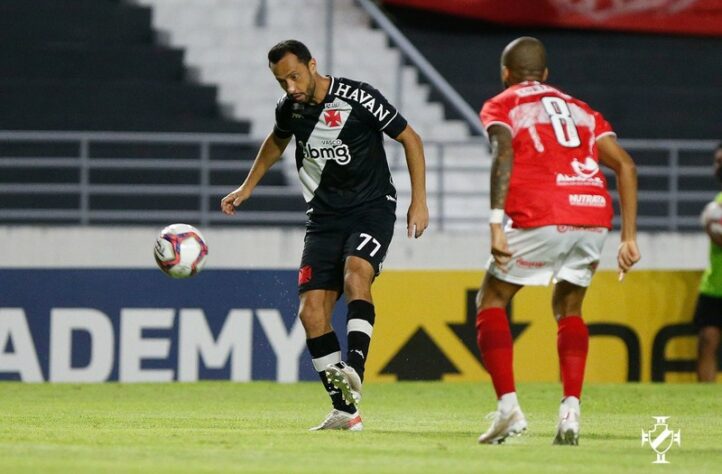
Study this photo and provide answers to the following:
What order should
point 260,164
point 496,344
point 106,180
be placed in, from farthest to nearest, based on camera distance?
point 106,180, point 260,164, point 496,344

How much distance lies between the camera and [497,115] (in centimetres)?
735

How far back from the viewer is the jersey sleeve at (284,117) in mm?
8680

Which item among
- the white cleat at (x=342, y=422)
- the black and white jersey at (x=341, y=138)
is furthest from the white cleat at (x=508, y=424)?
the black and white jersey at (x=341, y=138)

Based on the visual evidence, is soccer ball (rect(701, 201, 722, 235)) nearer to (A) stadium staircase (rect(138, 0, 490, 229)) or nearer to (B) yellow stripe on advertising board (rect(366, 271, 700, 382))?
(B) yellow stripe on advertising board (rect(366, 271, 700, 382))

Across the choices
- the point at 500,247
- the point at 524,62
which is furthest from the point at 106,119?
the point at 500,247

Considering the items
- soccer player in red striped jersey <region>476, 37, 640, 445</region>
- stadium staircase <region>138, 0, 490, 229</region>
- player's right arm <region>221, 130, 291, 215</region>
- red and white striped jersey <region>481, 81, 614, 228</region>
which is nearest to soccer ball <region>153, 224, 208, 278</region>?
player's right arm <region>221, 130, 291, 215</region>

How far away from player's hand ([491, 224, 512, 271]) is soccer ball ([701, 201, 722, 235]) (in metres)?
6.41

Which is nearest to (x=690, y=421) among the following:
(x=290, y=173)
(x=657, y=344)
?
(x=657, y=344)

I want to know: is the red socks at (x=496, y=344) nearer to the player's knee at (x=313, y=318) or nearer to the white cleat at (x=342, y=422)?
the white cleat at (x=342, y=422)

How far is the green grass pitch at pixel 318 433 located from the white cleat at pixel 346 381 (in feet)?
0.61

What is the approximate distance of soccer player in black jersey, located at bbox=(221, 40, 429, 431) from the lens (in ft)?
27.7

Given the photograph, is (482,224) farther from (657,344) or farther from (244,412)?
(244,412)

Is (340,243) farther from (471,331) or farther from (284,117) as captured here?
(471,331)
